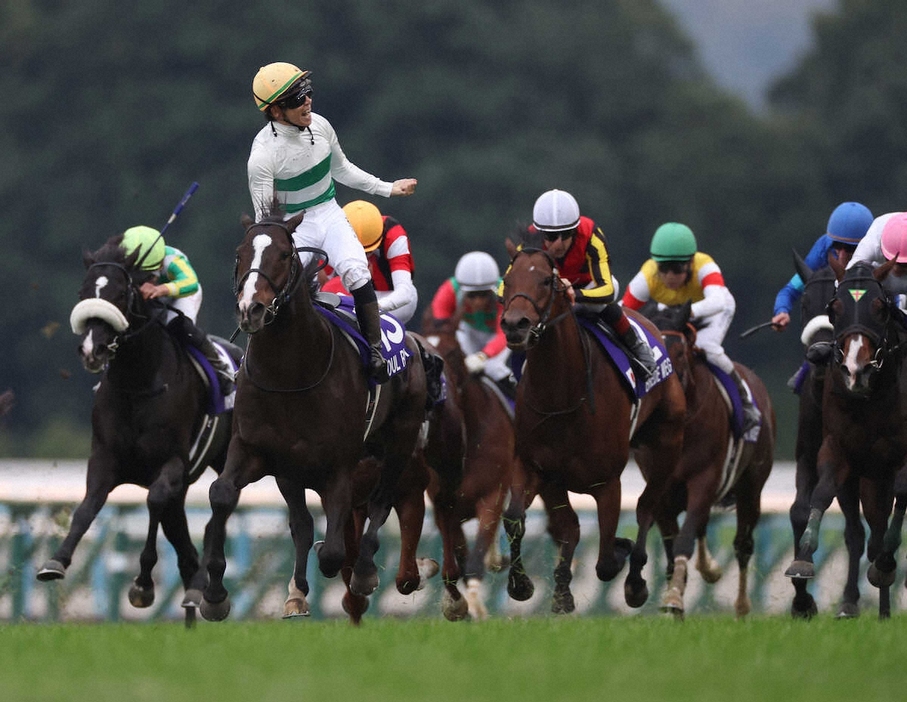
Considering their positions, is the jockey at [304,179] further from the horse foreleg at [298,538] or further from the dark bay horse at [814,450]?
the dark bay horse at [814,450]

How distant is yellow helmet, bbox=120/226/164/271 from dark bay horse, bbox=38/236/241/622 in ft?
0.32

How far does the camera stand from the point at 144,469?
10.5m

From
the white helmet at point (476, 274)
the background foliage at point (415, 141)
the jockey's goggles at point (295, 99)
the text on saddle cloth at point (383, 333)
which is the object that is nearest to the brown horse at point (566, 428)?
the text on saddle cloth at point (383, 333)

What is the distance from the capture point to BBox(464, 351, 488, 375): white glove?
1323 cm

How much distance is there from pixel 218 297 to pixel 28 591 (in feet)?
56.7

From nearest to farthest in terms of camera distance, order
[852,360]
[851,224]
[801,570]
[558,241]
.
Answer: [852,360], [801,570], [558,241], [851,224]

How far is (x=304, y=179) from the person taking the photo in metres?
9.97

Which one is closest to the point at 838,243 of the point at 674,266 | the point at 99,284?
the point at 674,266

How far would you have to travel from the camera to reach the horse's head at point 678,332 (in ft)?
39.7

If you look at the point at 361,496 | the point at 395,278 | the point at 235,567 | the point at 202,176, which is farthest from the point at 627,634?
the point at 202,176

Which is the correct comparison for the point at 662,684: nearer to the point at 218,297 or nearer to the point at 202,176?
the point at 218,297

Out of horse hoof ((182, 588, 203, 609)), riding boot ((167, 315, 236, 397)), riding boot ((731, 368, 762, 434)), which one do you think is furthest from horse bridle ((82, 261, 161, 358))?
riding boot ((731, 368, 762, 434))

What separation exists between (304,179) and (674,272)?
12.1ft

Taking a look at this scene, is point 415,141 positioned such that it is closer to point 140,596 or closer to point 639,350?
point 639,350
